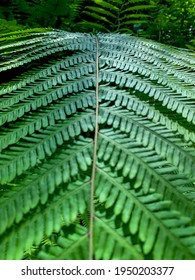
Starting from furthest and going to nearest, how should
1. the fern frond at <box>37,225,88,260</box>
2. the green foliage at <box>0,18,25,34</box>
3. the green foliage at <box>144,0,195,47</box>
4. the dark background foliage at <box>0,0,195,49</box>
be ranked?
1. the green foliage at <box>144,0,195,47</box>
2. the dark background foliage at <box>0,0,195,49</box>
3. the green foliage at <box>0,18,25,34</box>
4. the fern frond at <box>37,225,88,260</box>

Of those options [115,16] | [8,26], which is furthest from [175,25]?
[8,26]

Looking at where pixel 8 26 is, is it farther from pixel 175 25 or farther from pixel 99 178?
pixel 99 178

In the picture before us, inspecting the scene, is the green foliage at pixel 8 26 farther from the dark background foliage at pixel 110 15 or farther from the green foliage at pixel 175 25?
the green foliage at pixel 175 25

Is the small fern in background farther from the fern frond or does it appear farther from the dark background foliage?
the fern frond

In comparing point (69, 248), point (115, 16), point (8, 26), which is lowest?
point (69, 248)

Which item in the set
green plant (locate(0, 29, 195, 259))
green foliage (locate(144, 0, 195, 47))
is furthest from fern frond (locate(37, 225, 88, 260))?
green foliage (locate(144, 0, 195, 47))

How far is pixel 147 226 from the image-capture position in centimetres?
64

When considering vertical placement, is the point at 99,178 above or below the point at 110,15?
below

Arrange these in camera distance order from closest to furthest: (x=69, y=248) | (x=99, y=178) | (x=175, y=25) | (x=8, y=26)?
(x=69, y=248)
(x=99, y=178)
(x=8, y=26)
(x=175, y=25)

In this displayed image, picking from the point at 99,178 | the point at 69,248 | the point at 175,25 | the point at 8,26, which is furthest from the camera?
the point at 175,25

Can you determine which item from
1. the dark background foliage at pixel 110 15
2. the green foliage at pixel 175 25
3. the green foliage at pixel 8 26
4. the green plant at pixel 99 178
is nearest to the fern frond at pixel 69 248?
the green plant at pixel 99 178

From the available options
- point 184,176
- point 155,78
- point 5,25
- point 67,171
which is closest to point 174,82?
point 155,78
